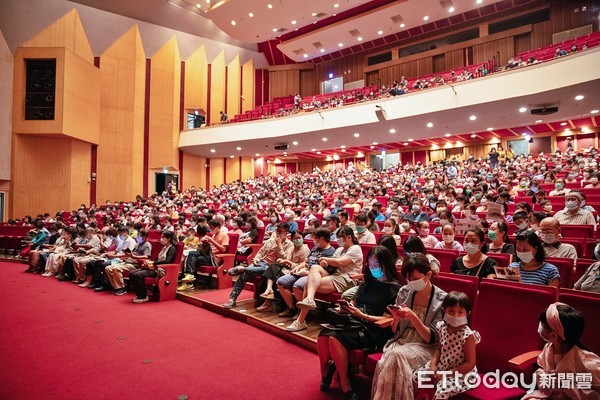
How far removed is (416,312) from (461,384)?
47cm

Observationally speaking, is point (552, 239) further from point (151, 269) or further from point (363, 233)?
point (151, 269)

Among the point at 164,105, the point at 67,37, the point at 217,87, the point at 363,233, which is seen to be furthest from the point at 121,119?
the point at 363,233

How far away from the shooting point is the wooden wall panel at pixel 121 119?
1500 cm

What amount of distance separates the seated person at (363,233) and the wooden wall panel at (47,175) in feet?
42.0

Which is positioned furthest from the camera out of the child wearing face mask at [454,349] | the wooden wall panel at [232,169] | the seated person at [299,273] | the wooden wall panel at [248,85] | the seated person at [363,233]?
the wooden wall panel at [248,85]

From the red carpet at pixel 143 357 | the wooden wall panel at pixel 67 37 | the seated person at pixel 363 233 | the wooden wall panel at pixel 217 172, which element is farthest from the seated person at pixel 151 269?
the wooden wall panel at pixel 217 172

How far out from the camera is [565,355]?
158 centimetres

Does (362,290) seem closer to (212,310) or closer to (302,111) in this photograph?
(212,310)

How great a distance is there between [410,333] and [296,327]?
143cm

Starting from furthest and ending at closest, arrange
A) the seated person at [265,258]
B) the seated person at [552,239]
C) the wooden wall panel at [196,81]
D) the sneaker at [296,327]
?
1. the wooden wall panel at [196,81]
2. the seated person at [265,258]
3. the sneaker at [296,327]
4. the seated person at [552,239]

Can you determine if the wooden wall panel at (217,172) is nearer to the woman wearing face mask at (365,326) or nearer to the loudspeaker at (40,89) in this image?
the loudspeaker at (40,89)

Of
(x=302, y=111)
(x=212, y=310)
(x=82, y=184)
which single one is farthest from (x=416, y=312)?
(x=82, y=184)

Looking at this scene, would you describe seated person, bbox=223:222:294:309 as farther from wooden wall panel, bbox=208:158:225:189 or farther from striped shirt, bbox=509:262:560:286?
wooden wall panel, bbox=208:158:225:189

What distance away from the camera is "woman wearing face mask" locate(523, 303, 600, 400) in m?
1.49
